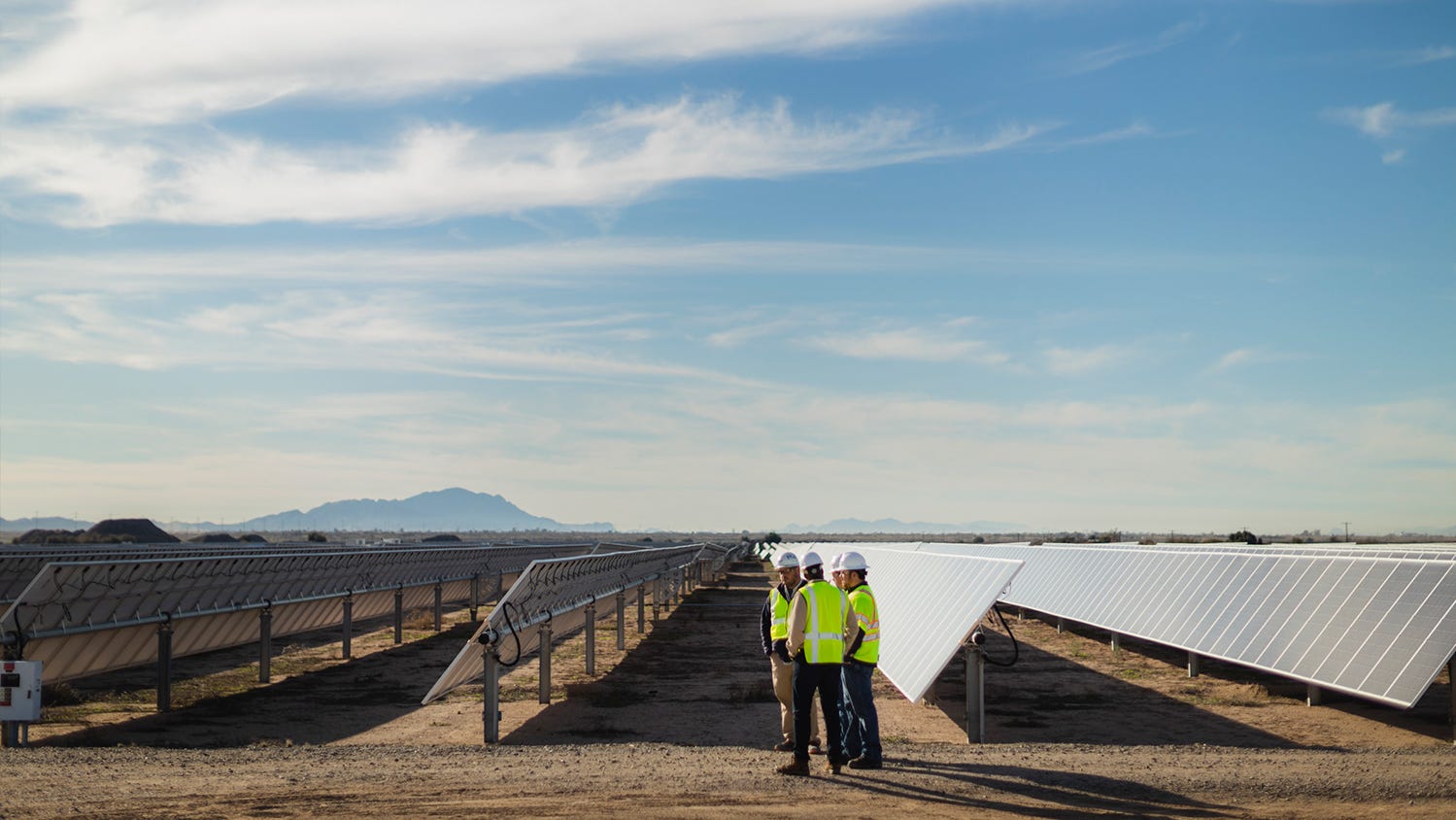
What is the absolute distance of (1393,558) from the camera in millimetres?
15867

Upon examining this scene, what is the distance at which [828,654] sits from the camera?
1124cm

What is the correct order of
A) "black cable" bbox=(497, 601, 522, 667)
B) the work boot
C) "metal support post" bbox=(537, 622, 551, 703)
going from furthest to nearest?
1. "metal support post" bbox=(537, 622, 551, 703)
2. "black cable" bbox=(497, 601, 522, 667)
3. the work boot

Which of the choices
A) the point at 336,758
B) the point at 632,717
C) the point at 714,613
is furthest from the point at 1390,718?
the point at 714,613

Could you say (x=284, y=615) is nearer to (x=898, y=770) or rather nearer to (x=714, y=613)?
(x=898, y=770)

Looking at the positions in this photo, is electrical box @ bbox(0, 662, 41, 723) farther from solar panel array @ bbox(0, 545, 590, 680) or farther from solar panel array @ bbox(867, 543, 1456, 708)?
solar panel array @ bbox(867, 543, 1456, 708)

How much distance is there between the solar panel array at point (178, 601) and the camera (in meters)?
14.7

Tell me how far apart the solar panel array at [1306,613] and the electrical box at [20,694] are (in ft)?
48.9

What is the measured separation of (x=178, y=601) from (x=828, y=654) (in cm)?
1116

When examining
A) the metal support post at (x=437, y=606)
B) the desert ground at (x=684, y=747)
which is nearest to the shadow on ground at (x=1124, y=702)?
the desert ground at (x=684, y=747)

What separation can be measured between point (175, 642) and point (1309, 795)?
15.2m

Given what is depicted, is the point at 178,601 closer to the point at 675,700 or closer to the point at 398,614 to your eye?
the point at 675,700

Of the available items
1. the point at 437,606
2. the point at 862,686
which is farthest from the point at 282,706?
the point at 437,606

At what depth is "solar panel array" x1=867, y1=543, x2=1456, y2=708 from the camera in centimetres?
1388

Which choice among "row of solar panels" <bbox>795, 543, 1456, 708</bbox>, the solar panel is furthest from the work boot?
"row of solar panels" <bbox>795, 543, 1456, 708</bbox>
